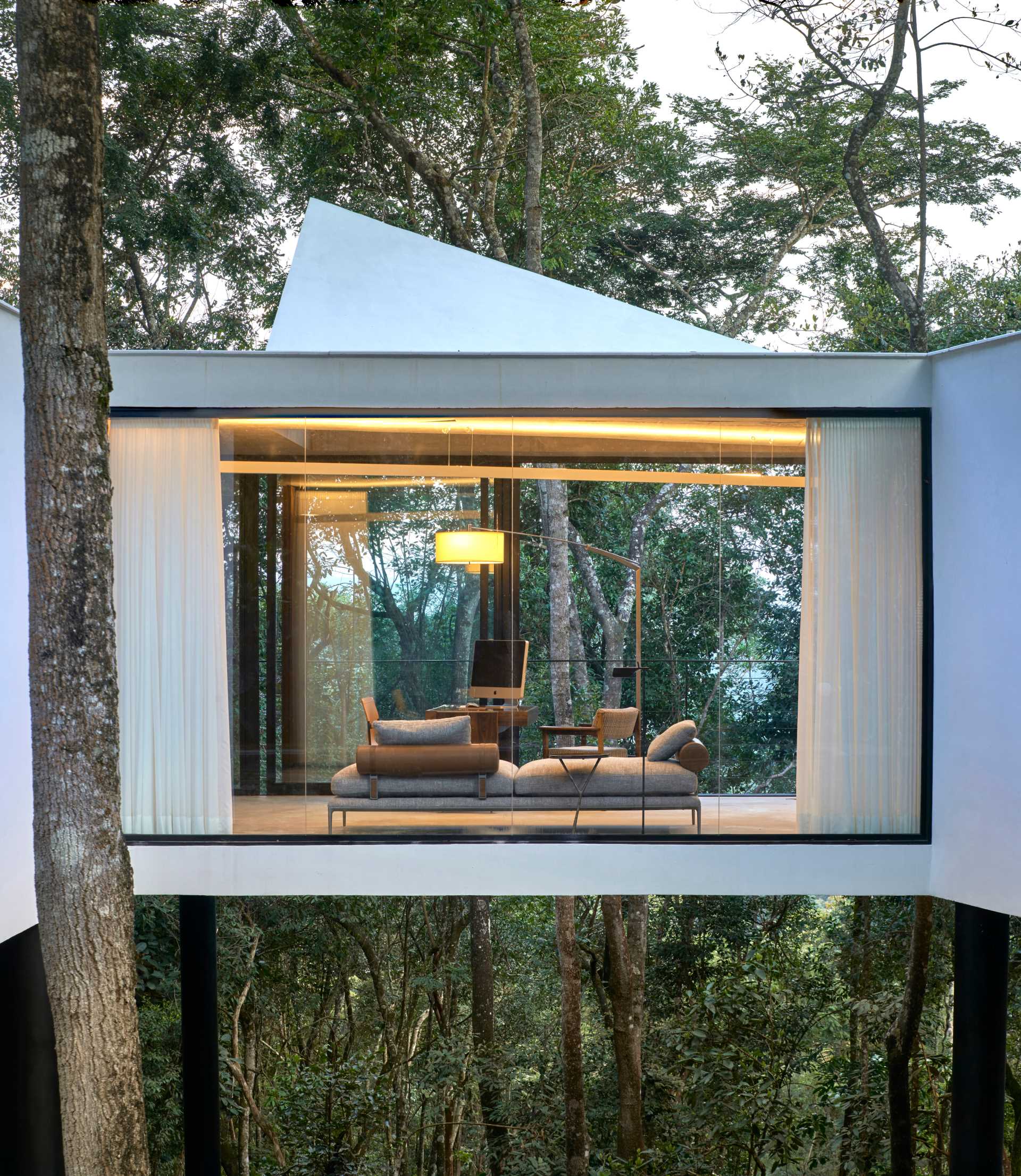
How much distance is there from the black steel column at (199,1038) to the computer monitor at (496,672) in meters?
2.49

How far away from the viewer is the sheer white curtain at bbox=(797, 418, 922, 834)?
23.9ft

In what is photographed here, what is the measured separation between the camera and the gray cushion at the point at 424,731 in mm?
7188

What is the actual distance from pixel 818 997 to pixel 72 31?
1221cm

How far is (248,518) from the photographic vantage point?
730 centimetres

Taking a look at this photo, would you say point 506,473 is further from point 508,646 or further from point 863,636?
point 863,636

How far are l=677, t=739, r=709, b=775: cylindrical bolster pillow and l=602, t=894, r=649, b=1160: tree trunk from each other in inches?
278

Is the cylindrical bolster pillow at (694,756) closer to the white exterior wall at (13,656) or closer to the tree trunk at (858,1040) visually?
the white exterior wall at (13,656)

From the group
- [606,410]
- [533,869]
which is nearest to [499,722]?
[533,869]

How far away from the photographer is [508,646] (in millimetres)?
7320

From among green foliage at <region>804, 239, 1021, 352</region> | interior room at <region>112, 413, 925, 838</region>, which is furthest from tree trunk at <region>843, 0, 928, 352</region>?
interior room at <region>112, 413, 925, 838</region>

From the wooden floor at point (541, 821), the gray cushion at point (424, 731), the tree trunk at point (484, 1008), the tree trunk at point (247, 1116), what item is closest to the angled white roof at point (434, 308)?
the gray cushion at point (424, 731)

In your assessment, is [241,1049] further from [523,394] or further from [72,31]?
[72,31]

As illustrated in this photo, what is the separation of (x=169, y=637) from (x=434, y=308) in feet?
14.2

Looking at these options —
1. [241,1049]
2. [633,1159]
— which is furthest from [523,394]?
[241,1049]
